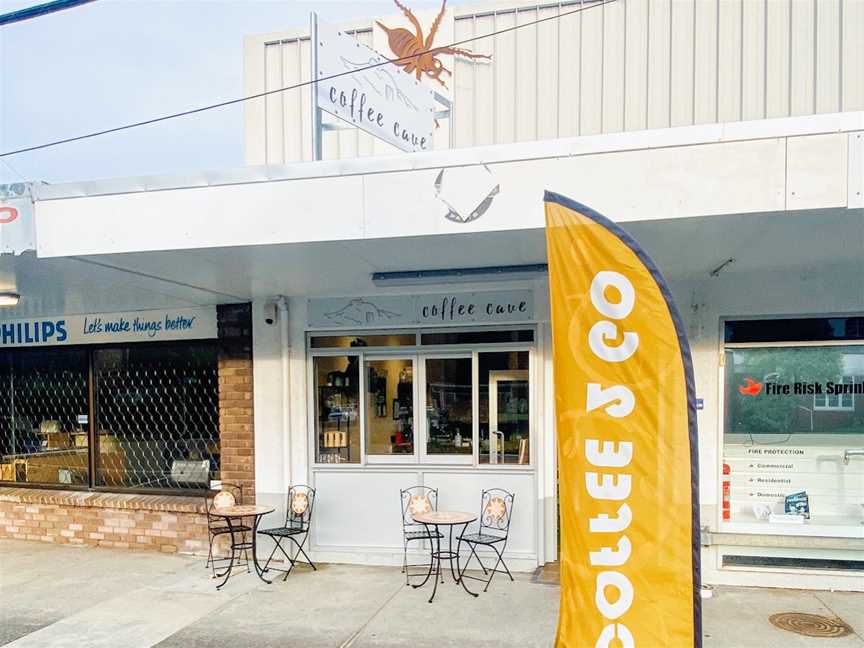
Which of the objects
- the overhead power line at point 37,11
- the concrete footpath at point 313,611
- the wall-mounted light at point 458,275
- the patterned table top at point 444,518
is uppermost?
the overhead power line at point 37,11

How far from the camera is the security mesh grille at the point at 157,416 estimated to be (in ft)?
24.3

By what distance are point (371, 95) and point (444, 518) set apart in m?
3.66

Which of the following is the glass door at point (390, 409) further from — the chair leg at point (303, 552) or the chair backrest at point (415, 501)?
the chair leg at point (303, 552)

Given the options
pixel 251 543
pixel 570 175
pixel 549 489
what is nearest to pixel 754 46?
pixel 570 175

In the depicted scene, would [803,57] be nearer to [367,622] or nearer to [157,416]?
[367,622]

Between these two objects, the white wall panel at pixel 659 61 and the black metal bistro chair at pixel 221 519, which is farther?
the white wall panel at pixel 659 61

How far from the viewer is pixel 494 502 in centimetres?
614

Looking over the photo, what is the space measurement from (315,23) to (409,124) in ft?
3.89

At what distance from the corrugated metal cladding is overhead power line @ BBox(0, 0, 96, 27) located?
3430 mm

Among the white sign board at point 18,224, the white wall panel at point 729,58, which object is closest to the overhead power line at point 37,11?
the white sign board at point 18,224

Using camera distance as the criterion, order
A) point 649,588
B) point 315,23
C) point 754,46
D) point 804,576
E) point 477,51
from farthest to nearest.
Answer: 1. point 477,51
2. point 754,46
3. point 804,576
4. point 315,23
5. point 649,588

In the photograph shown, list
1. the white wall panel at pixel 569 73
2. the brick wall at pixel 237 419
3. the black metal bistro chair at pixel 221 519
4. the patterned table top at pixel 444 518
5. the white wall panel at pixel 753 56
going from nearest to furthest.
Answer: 1. the patterned table top at pixel 444 518
2. the black metal bistro chair at pixel 221 519
3. the brick wall at pixel 237 419
4. the white wall panel at pixel 753 56
5. the white wall panel at pixel 569 73

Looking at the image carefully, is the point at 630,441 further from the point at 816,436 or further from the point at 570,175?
the point at 816,436

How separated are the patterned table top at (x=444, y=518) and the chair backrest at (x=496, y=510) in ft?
0.63
